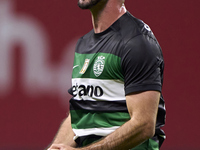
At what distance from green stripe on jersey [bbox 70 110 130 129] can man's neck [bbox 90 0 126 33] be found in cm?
34

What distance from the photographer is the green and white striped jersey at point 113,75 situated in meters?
1.46

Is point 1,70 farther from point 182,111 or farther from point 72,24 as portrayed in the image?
point 182,111

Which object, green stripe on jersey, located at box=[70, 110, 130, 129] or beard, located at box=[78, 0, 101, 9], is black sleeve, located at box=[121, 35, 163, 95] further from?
beard, located at box=[78, 0, 101, 9]

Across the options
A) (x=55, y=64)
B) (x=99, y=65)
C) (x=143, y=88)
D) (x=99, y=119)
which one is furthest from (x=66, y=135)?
(x=55, y=64)

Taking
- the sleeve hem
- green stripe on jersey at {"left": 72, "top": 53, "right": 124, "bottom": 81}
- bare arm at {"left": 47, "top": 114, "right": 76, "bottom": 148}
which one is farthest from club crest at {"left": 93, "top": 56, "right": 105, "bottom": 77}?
bare arm at {"left": 47, "top": 114, "right": 76, "bottom": 148}

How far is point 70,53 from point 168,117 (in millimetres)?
1074

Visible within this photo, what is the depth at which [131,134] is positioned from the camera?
1438 mm

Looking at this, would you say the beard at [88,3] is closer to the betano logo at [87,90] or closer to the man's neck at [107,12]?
the man's neck at [107,12]

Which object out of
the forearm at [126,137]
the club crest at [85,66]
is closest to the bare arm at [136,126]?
the forearm at [126,137]

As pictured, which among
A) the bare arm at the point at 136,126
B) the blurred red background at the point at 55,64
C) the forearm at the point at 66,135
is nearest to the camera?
the bare arm at the point at 136,126

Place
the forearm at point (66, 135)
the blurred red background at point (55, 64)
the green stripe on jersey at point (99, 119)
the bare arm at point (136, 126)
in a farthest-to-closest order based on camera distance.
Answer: the blurred red background at point (55, 64)
the forearm at point (66, 135)
the green stripe on jersey at point (99, 119)
the bare arm at point (136, 126)

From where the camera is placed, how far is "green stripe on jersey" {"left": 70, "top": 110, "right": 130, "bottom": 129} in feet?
5.06

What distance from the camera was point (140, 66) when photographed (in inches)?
57.1

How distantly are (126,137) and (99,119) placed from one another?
6.8 inches
